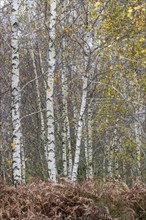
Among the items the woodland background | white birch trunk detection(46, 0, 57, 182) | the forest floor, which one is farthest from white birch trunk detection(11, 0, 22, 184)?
the forest floor

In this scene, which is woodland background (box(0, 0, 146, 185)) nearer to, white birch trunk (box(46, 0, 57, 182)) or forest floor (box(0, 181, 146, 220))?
white birch trunk (box(46, 0, 57, 182))

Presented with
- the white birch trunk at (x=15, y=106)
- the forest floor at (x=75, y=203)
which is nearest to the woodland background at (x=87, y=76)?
the white birch trunk at (x=15, y=106)

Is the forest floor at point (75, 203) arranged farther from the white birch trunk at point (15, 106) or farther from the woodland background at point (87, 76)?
the white birch trunk at point (15, 106)

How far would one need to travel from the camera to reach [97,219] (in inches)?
227

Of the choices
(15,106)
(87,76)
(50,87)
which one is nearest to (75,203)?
(15,106)

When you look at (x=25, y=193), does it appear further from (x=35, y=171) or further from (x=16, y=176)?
(x=35, y=171)

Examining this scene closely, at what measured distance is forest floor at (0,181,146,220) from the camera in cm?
581

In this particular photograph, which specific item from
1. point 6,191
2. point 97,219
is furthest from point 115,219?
point 6,191

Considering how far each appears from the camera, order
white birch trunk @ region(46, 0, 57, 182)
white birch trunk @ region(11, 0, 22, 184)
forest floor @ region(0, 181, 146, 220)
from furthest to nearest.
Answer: white birch trunk @ region(46, 0, 57, 182)
white birch trunk @ region(11, 0, 22, 184)
forest floor @ region(0, 181, 146, 220)

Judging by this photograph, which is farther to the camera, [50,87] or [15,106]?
[50,87]

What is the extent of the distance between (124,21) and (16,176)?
5264 millimetres

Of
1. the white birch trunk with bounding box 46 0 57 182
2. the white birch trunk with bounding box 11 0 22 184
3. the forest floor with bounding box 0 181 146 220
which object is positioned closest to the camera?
the forest floor with bounding box 0 181 146 220

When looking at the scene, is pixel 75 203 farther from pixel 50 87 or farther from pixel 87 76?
pixel 87 76

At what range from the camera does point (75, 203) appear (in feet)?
20.3
